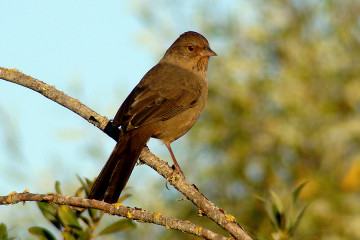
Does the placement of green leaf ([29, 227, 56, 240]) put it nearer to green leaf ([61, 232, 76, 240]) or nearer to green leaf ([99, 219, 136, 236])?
green leaf ([61, 232, 76, 240])

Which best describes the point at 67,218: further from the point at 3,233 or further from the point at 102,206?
the point at 3,233

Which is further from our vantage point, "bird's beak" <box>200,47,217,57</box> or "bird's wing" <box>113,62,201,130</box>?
"bird's beak" <box>200,47,217,57</box>

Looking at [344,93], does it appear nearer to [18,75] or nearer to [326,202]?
[326,202]

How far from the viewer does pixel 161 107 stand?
577 cm

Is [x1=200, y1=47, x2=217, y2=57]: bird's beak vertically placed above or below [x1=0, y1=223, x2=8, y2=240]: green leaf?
above

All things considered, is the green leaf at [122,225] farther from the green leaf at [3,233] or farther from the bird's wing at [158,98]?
the bird's wing at [158,98]

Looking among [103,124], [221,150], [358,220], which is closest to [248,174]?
[221,150]

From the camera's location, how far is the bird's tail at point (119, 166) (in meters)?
4.25

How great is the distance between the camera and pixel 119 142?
17.2 feet

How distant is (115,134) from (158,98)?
0.55 m

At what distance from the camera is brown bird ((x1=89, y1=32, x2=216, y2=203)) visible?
4840mm

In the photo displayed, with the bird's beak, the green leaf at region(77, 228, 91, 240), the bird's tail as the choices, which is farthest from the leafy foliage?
the green leaf at region(77, 228, 91, 240)

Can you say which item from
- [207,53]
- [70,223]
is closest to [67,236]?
[70,223]

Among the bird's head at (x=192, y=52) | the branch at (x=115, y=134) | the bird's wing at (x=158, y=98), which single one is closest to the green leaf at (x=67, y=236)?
the branch at (x=115, y=134)
